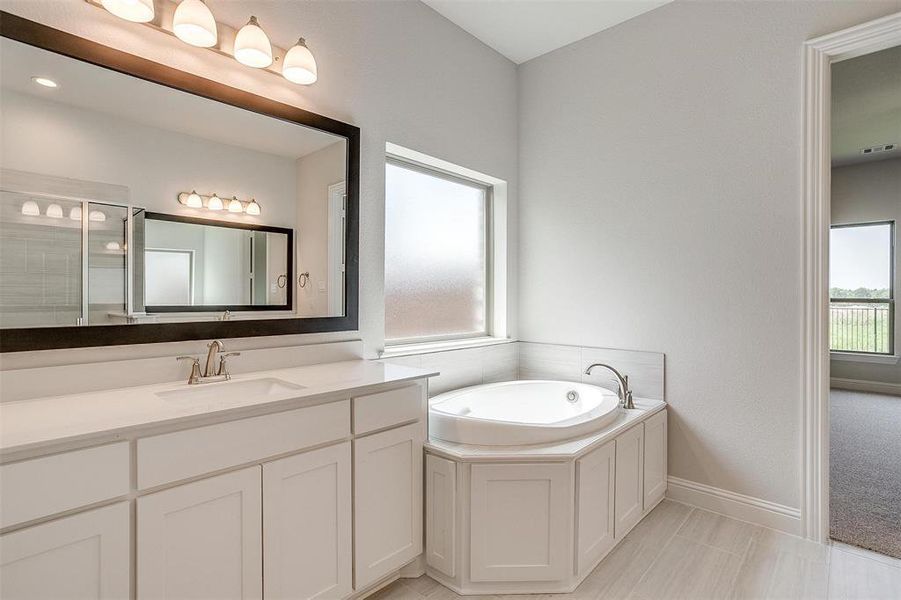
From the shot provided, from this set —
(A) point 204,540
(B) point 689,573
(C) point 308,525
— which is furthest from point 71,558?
(B) point 689,573

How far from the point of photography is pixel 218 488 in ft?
4.40

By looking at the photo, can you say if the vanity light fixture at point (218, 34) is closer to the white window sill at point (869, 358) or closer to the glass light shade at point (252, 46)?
the glass light shade at point (252, 46)

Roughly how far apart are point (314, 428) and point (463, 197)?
2101mm

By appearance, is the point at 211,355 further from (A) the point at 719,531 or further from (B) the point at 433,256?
(A) the point at 719,531

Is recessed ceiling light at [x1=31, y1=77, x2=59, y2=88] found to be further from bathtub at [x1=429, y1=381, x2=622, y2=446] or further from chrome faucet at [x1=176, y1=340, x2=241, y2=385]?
bathtub at [x1=429, y1=381, x2=622, y2=446]

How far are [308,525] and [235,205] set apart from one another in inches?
50.0

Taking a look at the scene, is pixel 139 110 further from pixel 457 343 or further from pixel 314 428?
pixel 457 343

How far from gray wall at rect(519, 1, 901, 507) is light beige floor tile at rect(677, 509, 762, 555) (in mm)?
178

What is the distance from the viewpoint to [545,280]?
3.26 metres

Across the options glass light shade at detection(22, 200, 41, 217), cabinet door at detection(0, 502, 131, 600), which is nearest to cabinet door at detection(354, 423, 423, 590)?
cabinet door at detection(0, 502, 131, 600)

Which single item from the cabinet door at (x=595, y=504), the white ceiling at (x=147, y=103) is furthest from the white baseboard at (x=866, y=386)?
the white ceiling at (x=147, y=103)

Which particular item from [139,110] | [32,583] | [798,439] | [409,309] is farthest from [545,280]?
[32,583]

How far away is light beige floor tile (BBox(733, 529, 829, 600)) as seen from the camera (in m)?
1.84

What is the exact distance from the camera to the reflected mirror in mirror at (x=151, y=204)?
1.42 metres
